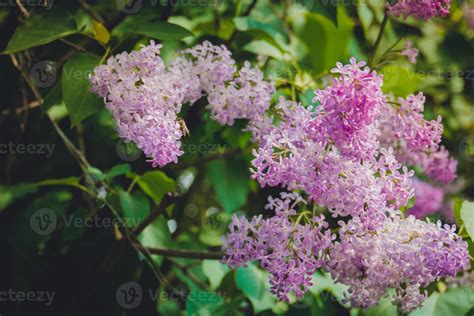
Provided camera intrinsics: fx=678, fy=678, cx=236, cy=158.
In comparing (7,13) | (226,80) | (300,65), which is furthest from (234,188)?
(7,13)

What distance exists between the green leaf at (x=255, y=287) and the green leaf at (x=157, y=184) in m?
0.35

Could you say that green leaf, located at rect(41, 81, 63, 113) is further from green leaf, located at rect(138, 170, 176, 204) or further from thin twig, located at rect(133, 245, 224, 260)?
thin twig, located at rect(133, 245, 224, 260)

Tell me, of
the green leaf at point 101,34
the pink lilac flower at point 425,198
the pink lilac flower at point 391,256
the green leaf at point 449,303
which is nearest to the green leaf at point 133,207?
the green leaf at point 101,34

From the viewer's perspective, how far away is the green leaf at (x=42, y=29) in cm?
168

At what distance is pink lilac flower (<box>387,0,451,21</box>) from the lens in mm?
1679

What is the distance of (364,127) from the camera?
138cm

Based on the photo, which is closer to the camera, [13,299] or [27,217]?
[13,299]

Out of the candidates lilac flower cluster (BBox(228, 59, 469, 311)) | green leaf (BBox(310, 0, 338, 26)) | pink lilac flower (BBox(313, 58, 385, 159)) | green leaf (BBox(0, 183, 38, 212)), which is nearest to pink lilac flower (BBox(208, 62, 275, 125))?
lilac flower cluster (BBox(228, 59, 469, 311))

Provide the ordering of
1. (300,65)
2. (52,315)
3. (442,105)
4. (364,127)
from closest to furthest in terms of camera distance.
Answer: (364,127)
(52,315)
(300,65)
(442,105)

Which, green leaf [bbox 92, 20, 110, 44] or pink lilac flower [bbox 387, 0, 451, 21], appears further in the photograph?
green leaf [bbox 92, 20, 110, 44]

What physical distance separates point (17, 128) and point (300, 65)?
37.8 inches

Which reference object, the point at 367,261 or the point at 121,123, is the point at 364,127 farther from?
the point at 121,123

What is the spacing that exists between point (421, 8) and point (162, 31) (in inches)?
25.7

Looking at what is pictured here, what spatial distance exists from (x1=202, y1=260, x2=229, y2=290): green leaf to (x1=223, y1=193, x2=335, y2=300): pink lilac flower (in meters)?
Result: 0.72
